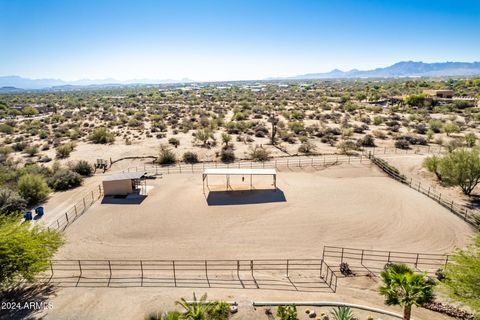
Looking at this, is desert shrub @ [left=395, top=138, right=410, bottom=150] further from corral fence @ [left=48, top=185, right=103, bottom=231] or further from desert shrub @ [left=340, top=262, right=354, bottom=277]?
corral fence @ [left=48, top=185, right=103, bottom=231]

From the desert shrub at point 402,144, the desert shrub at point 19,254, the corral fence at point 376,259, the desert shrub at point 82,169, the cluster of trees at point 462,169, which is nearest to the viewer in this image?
the desert shrub at point 19,254

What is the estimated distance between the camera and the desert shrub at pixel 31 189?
999 inches

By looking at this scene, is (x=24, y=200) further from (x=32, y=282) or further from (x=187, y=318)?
(x=187, y=318)

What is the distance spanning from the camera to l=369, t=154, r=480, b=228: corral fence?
22.3 m

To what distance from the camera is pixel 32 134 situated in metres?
53.0

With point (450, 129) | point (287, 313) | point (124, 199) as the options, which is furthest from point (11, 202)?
point (450, 129)

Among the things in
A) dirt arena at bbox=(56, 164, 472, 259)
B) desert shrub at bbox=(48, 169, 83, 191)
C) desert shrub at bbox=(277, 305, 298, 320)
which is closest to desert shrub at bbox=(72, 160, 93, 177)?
desert shrub at bbox=(48, 169, 83, 191)

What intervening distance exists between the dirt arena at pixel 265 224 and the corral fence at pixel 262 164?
19.1 feet

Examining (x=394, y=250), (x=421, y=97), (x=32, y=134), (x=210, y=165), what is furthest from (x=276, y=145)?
(x=421, y=97)

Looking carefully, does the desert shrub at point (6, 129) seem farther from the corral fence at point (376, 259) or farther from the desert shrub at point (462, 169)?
the desert shrub at point (462, 169)

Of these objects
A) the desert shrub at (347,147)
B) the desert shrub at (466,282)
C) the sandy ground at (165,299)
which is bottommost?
the sandy ground at (165,299)

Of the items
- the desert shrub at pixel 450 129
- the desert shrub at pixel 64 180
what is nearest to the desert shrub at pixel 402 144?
the desert shrub at pixel 450 129

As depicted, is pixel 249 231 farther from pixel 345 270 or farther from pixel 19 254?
pixel 19 254

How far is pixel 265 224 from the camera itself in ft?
70.8
